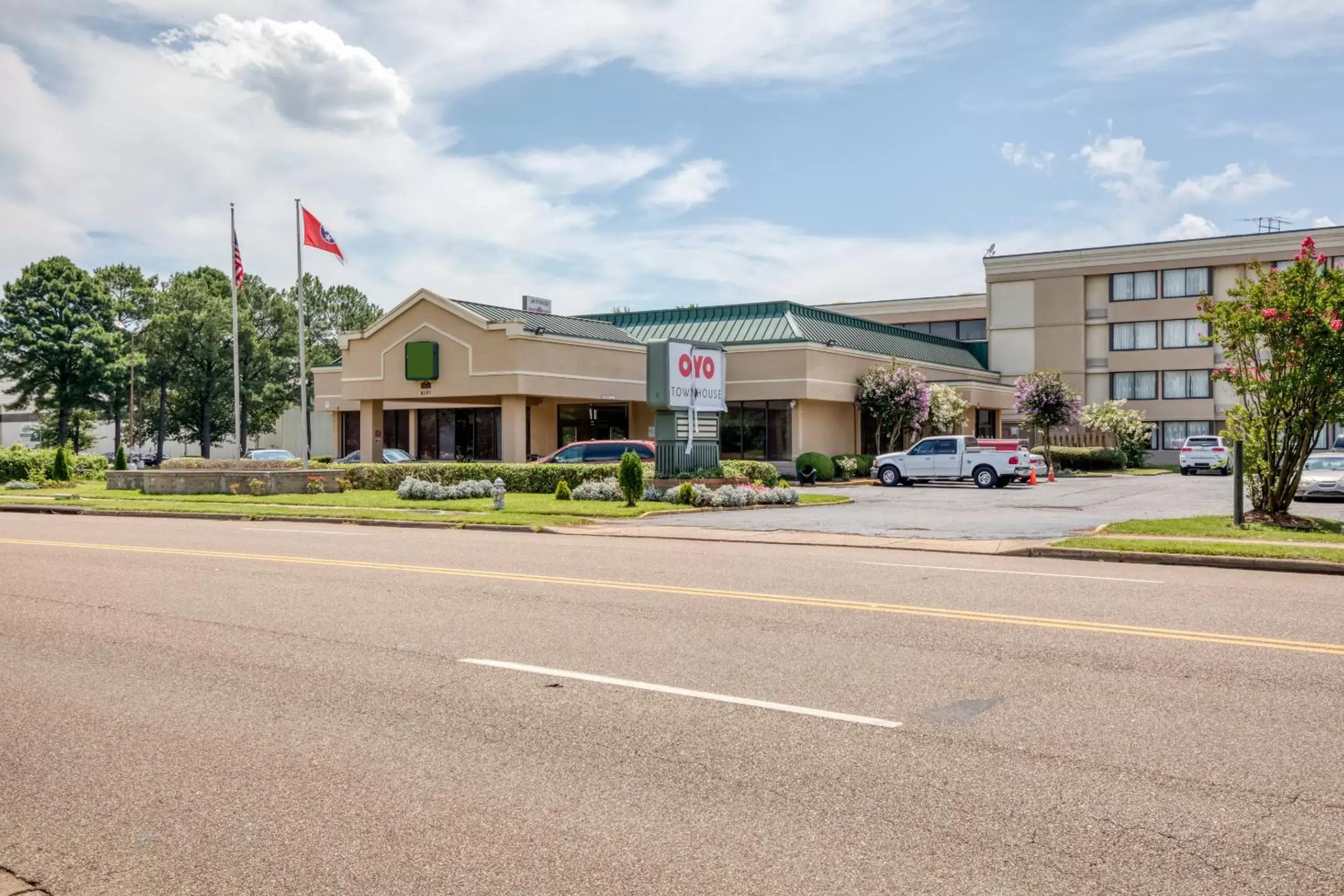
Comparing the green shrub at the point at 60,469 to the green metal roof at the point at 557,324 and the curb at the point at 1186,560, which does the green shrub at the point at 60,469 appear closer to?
the green metal roof at the point at 557,324

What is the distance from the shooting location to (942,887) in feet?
14.0

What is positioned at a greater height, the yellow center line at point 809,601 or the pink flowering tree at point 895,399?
the pink flowering tree at point 895,399

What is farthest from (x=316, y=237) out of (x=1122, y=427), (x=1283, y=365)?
(x=1122, y=427)

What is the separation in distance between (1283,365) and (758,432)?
2499 centimetres

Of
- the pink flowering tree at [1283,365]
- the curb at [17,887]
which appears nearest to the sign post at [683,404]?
the pink flowering tree at [1283,365]

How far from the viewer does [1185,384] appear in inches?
2319

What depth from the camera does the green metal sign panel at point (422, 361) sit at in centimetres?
4138

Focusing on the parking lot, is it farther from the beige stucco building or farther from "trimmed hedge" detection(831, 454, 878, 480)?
the beige stucco building

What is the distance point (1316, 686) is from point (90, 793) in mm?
7237

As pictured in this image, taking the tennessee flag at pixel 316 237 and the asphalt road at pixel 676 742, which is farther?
the tennessee flag at pixel 316 237

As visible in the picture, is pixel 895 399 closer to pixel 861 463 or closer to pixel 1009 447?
pixel 861 463

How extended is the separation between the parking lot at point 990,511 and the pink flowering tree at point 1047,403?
1185 cm

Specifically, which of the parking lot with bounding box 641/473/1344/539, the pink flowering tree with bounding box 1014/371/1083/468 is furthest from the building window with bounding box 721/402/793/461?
the pink flowering tree with bounding box 1014/371/1083/468

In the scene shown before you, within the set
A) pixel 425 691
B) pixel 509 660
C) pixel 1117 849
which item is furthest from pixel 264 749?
pixel 1117 849
